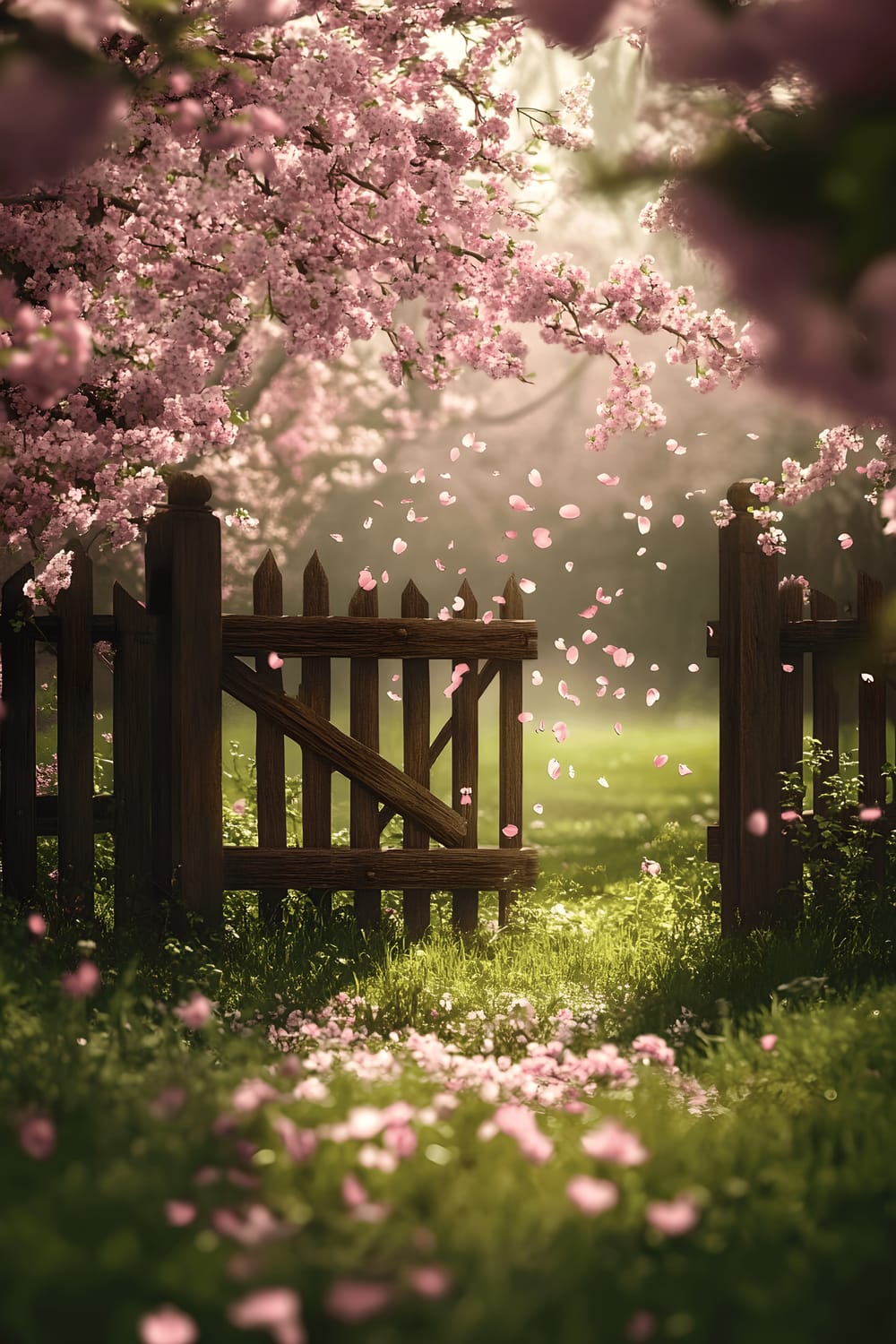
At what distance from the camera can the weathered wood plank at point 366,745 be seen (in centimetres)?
618

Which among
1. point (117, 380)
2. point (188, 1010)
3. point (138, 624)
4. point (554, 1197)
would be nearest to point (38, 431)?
point (117, 380)

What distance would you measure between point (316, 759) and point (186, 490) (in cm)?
147

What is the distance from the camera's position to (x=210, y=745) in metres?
5.79

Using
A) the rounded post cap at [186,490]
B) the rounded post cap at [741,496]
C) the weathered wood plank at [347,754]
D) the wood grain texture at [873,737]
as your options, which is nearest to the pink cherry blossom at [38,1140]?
the weathered wood plank at [347,754]

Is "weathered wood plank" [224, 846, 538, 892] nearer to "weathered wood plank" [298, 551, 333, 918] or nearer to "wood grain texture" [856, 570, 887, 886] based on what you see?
"weathered wood plank" [298, 551, 333, 918]

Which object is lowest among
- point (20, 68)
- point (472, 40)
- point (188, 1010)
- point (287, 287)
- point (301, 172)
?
point (188, 1010)

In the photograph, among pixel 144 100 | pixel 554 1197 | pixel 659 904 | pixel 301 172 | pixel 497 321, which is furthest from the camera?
pixel 659 904

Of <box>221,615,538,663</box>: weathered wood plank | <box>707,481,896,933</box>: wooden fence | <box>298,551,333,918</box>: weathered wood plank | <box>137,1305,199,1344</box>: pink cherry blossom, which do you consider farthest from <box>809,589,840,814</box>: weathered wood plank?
<box>137,1305,199,1344</box>: pink cherry blossom

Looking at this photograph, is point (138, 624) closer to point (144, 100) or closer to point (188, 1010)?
point (144, 100)

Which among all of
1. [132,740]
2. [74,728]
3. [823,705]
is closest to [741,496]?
[823,705]

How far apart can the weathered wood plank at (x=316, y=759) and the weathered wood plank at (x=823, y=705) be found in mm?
2598

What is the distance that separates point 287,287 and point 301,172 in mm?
546

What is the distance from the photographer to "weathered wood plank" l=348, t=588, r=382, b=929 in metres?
6.18

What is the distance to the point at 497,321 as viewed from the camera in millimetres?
6852
